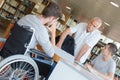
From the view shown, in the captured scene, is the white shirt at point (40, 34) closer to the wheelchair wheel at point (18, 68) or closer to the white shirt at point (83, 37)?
the wheelchair wheel at point (18, 68)

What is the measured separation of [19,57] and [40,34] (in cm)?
33

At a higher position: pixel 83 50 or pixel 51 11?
pixel 51 11

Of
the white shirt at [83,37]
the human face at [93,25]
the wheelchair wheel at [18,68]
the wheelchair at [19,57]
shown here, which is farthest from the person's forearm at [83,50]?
the wheelchair wheel at [18,68]

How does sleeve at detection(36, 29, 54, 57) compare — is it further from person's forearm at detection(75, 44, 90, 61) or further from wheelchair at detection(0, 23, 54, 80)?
person's forearm at detection(75, 44, 90, 61)

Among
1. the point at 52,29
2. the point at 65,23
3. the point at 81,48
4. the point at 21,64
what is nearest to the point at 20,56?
the point at 21,64

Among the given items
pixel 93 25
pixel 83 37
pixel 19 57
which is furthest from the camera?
pixel 83 37

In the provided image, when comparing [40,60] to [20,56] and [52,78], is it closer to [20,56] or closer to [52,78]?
[20,56]

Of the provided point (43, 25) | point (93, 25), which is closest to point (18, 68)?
point (43, 25)

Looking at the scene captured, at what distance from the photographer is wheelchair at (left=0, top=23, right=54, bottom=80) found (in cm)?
255

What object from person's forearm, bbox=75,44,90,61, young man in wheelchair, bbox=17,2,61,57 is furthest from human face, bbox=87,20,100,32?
young man in wheelchair, bbox=17,2,61,57

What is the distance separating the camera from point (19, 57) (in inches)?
99.3

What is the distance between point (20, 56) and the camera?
2527 millimetres

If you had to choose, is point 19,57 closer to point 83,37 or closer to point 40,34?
point 40,34

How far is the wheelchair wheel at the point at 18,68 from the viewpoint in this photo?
250 centimetres
